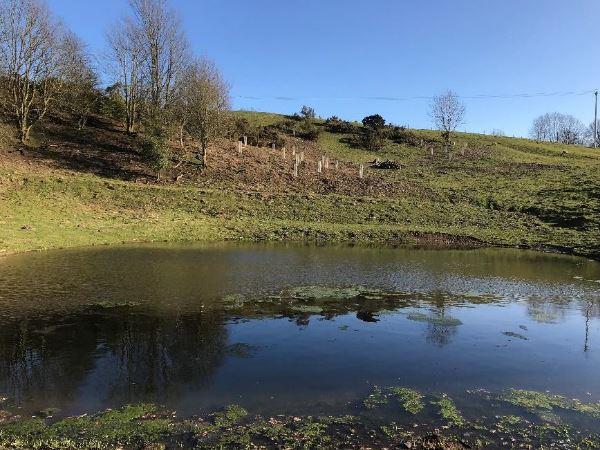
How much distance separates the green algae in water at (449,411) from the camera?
295 inches

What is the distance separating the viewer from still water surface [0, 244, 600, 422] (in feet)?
28.4

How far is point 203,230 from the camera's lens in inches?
1229

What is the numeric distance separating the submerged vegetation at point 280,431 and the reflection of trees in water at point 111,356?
90 centimetres

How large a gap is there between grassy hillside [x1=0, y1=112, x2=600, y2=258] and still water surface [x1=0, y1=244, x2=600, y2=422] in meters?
8.90

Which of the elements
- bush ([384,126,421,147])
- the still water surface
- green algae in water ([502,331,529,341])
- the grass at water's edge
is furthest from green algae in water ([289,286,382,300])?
bush ([384,126,421,147])

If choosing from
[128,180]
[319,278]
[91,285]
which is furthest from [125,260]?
[128,180]

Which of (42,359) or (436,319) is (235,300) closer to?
(436,319)

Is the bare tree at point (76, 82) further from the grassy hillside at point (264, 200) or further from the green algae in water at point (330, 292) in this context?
the green algae in water at point (330, 292)

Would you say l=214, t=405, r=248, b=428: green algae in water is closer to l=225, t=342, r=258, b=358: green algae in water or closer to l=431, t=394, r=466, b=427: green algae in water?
l=225, t=342, r=258, b=358: green algae in water

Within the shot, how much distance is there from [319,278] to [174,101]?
1401 inches

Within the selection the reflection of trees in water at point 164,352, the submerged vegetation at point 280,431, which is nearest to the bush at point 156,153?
the reflection of trees in water at point 164,352

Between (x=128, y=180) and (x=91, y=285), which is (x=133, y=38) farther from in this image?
(x=91, y=285)

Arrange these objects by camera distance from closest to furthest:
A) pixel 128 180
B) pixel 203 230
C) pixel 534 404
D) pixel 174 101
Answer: pixel 534 404 < pixel 203 230 < pixel 128 180 < pixel 174 101

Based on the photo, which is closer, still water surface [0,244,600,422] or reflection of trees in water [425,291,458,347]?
still water surface [0,244,600,422]
